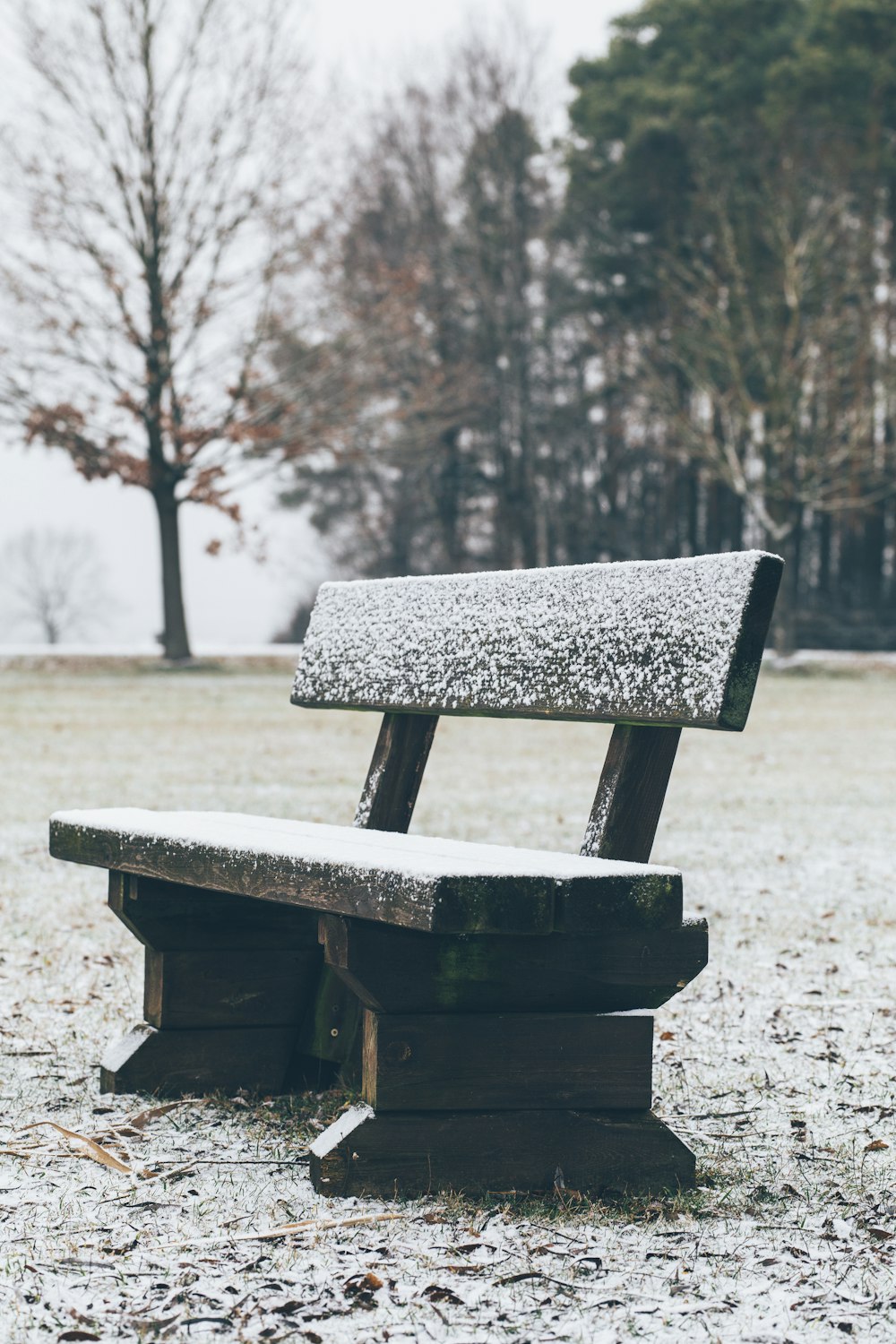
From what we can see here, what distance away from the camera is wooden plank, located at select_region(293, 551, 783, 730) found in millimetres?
2875

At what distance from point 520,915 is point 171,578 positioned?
24941 mm

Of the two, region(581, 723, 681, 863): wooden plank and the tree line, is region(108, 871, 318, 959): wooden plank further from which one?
the tree line

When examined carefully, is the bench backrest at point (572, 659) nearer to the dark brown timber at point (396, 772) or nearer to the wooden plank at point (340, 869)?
the dark brown timber at point (396, 772)

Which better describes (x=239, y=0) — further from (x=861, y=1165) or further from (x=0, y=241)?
(x=861, y=1165)

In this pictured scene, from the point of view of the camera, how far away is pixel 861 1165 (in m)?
3.18

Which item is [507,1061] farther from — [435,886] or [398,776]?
[398,776]

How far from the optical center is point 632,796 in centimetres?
312

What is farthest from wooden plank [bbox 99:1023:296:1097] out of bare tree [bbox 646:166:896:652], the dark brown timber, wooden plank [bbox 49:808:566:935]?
bare tree [bbox 646:166:896:652]

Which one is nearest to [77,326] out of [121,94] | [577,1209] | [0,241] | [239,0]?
[0,241]

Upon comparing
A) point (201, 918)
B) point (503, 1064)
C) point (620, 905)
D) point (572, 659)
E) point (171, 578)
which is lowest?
point (171, 578)

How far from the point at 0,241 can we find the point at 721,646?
24.8 m

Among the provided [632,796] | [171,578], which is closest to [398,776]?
[632,796]

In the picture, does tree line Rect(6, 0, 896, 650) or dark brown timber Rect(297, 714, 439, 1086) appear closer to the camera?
dark brown timber Rect(297, 714, 439, 1086)

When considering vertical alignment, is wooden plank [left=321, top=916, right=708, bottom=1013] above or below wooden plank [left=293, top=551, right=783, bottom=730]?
below
